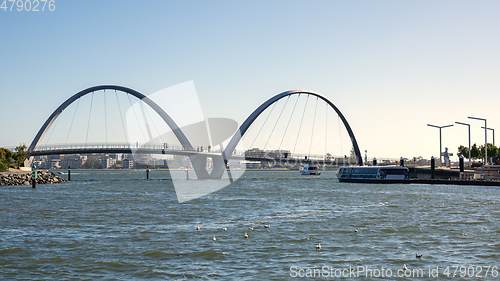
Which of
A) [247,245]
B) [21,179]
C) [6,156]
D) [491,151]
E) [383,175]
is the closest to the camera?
[247,245]

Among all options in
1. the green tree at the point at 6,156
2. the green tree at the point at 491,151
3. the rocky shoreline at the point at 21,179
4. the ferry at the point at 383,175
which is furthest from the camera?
the green tree at the point at 491,151

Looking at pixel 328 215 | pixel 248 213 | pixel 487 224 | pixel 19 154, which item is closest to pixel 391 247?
pixel 487 224

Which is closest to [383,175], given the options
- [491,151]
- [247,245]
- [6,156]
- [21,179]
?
[21,179]

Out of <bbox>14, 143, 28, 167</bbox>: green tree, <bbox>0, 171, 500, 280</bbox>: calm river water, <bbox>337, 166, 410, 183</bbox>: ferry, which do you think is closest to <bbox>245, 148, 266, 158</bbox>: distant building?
<bbox>337, 166, 410, 183</bbox>: ferry

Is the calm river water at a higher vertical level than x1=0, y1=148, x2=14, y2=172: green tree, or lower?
lower

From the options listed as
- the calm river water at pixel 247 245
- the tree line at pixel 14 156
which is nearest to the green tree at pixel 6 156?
the tree line at pixel 14 156

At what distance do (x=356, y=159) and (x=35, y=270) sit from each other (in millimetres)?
118183

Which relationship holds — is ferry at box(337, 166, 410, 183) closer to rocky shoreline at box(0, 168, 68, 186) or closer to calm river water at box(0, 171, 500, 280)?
calm river water at box(0, 171, 500, 280)

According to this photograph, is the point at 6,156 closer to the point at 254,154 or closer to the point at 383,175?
the point at 254,154

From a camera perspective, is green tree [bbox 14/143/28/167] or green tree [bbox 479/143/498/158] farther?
green tree [bbox 479/143/498/158]

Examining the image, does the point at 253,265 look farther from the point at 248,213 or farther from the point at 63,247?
the point at 248,213

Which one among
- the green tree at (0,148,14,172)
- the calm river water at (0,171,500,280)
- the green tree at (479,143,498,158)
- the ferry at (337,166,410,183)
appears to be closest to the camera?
the calm river water at (0,171,500,280)

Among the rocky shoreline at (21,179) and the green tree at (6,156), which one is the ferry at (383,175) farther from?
the green tree at (6,156)

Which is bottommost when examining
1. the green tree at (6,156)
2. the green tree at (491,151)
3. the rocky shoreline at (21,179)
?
the rocky shoreline at (21,179)
